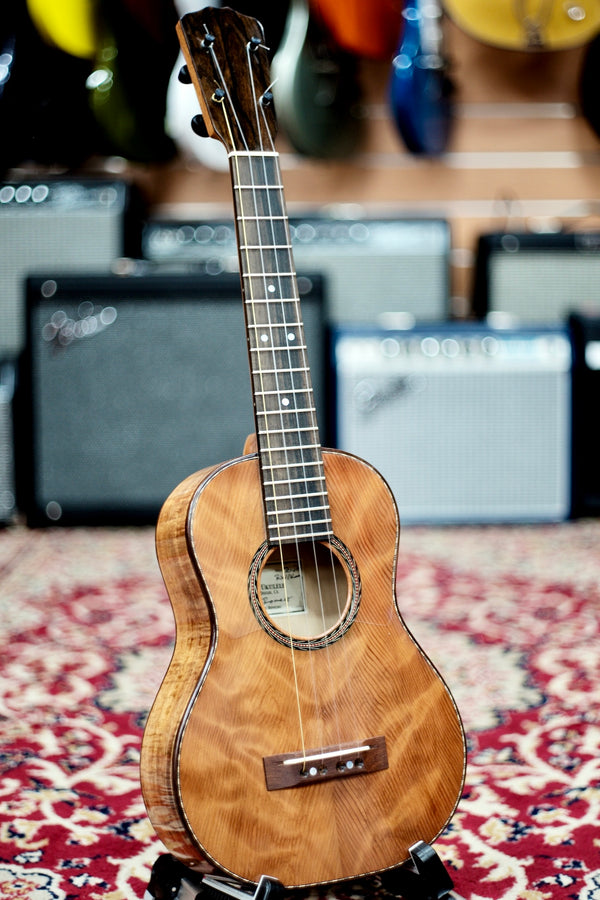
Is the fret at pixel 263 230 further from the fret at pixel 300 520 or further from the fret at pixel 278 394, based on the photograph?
the fret at pixel 300 520

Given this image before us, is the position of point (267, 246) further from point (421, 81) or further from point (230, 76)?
point (421, 81)

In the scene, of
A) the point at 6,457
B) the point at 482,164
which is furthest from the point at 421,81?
the point at 6,457

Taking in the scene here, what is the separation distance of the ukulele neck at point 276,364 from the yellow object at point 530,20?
6.92 feet

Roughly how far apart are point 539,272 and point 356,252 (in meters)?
0.54

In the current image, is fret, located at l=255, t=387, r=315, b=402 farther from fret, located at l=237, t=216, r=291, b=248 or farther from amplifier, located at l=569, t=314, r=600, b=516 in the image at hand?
amplifier, located at l=569, t=314, r=600, b=516

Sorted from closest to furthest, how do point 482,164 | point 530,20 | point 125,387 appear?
point 125,387
point 530,20
point 482,164

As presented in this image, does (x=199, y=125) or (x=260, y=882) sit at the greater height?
(x=199, y=125)

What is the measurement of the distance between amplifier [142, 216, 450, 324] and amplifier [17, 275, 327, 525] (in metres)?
0.33

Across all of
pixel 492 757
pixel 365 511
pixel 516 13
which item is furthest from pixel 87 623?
pixel 516 13

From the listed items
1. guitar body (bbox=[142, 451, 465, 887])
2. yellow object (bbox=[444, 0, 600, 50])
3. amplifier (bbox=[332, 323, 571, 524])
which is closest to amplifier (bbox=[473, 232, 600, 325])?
amplifier (bbox=[332, 323, 571, 524])

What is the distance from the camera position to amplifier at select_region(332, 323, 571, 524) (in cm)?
264

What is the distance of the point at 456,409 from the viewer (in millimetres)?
2646

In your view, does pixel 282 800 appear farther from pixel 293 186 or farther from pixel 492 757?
pixel 293 186

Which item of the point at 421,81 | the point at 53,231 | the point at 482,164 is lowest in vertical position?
the point at 53,231
